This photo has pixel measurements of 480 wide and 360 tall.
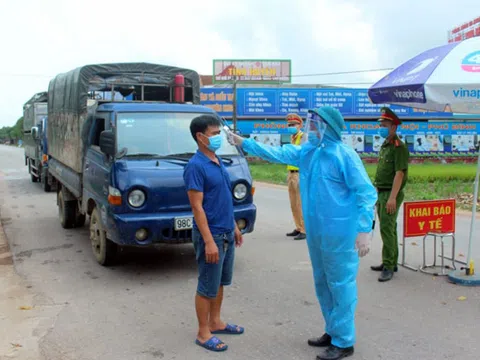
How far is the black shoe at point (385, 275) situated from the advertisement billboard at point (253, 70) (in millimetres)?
39266

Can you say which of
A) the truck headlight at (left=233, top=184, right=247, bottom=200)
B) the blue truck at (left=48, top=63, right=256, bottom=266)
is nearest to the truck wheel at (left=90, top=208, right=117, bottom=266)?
the blue truck at (left=48, top=63, right=256, bottom=266)

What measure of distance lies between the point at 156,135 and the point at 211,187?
279 centimetres

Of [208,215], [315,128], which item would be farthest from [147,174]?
[315,128]

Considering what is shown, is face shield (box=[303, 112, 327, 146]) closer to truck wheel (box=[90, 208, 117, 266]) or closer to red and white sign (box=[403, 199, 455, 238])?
red and white sign (box=[403, 199, 455, 238])

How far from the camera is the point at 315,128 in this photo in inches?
160

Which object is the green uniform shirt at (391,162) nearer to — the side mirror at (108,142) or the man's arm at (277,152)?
the man's arm at (277,152)

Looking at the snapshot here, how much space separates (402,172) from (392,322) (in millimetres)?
1812

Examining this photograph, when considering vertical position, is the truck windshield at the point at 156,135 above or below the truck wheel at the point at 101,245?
above

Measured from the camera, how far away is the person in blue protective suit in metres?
3.87

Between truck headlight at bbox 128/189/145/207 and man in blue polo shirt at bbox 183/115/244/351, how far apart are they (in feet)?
6.31

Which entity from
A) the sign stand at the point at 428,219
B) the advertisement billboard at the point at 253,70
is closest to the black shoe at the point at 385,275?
the sign stand at the point at 428,219

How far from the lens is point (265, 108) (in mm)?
36844

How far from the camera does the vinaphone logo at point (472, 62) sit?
5.22 meters

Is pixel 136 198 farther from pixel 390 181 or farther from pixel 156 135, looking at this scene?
pixel 390 181
